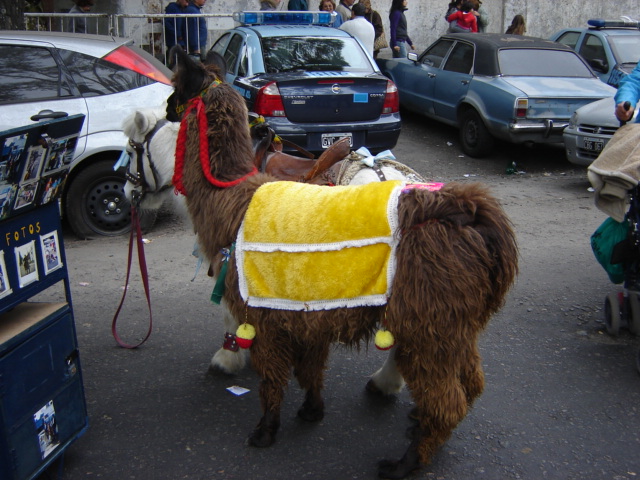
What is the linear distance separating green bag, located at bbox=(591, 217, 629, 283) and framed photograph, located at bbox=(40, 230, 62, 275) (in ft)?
12.1

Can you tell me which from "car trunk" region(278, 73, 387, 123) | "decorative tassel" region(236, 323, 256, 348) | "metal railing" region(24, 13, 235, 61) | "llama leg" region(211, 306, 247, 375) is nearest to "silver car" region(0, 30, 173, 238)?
"car trunk" region(278, 73, 387, 123)

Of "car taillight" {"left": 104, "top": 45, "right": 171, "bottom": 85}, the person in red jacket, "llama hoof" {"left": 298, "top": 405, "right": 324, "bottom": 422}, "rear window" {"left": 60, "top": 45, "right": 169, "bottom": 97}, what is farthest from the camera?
the person in red jacket

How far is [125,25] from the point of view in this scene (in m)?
12.3

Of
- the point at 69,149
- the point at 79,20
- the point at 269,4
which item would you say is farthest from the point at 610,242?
the point at 79,20

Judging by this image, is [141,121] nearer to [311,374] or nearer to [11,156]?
[11,156]

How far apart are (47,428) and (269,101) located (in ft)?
18.4

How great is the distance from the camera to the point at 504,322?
5.07m

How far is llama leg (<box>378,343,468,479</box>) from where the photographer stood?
3006mm

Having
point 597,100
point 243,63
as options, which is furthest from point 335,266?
point 597,100

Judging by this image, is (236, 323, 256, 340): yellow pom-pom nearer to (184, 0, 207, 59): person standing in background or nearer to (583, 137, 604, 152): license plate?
(583, 137, 604, 152): license plate

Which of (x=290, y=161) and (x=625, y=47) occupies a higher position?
(x=625, y=47)

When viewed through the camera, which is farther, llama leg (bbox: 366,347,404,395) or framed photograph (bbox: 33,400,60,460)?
llama leg (bbox: 366,347,404,395)

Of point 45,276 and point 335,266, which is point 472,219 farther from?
point 45,276

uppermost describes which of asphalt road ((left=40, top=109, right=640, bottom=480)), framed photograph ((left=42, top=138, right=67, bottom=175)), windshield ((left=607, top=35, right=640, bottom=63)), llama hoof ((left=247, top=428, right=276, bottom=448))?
windshield ((left=607, top=35, right=640, bottom=63))
